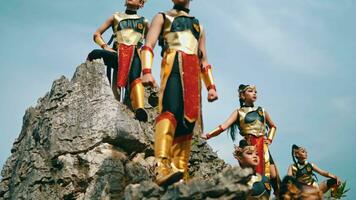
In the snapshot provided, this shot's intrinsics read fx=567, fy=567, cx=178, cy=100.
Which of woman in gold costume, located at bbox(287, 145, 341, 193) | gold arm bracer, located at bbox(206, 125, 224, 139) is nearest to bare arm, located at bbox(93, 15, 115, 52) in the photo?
gold arm bracer, located at bbox(206, 125, 224, 139)

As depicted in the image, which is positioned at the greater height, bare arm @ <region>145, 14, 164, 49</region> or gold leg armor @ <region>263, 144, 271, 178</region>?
bare arm @ <region>145, 14, 164, 49</region>

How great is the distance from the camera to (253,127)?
8.27 m

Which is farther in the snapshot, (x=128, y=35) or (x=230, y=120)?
(x=230, y=120)

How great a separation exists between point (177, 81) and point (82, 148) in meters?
1.62

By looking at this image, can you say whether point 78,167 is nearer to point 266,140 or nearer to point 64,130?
point 64,130

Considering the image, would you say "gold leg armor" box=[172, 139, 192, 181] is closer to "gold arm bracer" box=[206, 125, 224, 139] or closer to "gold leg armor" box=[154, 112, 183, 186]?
"gold leg armor" box=[154, 112, 183, 186]

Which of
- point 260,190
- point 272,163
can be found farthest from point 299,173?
point 260,190

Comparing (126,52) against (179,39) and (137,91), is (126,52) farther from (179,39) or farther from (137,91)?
(179,39)

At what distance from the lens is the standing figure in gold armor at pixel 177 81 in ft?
17.7

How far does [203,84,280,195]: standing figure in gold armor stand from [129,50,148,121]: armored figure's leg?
1.29 meters

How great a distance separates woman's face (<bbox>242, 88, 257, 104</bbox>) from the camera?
8.48 meters

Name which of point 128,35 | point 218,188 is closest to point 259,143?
point 128,35

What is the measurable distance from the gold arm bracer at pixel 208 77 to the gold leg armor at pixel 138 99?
115 cm

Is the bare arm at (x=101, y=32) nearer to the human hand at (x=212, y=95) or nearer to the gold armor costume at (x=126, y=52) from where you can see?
the gold armor costume at (x=126, y=52)
